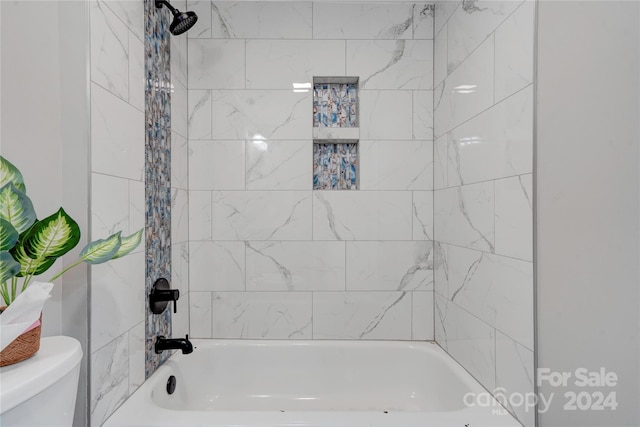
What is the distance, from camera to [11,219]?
29.5 inches

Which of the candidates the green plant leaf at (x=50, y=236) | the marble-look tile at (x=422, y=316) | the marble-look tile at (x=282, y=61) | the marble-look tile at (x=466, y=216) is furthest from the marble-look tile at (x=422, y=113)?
the green plant leaf at (x=50, y=236)

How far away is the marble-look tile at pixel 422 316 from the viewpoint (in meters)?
2.07

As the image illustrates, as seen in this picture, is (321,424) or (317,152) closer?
(321,424)

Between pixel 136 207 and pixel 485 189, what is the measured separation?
138 cm

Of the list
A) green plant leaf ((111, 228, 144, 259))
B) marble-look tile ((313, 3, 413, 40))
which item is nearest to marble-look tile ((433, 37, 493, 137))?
marble-look tile ((313, 3, 413, 40))

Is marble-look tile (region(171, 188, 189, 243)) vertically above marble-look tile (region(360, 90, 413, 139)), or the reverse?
marble-look tile (region(360, 90, 413, 139))

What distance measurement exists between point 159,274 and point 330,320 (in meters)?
0.94

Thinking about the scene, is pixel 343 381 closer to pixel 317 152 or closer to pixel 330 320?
pixel 330 320

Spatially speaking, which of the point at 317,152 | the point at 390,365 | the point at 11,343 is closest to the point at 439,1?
the point at 317,152

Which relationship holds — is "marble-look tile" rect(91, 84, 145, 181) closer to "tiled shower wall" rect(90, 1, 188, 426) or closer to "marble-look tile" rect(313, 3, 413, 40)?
"tiled shower wall" rect(90, 1, 188, 426)

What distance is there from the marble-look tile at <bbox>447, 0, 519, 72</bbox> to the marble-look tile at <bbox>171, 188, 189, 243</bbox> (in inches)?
60.2

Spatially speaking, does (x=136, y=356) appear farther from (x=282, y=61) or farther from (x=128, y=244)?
(x=282, y=61)

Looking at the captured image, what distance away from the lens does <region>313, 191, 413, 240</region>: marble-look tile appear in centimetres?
206

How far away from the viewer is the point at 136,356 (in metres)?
1.45
